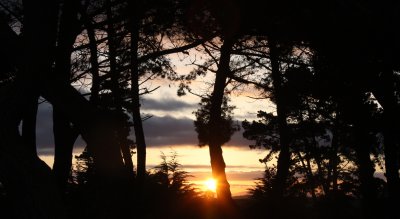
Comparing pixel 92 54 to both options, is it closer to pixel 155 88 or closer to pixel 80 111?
pixel 155 88

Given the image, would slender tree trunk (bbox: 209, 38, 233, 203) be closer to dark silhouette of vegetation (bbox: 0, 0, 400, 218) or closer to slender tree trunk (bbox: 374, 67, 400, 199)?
dark silhouette of vegetation (bbox: 0, 0, 400, 218)

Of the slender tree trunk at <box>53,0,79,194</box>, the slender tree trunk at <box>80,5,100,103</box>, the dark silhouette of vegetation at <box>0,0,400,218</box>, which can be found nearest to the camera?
the dark silhouette of vegetation at <box>0,0,400,218</box>

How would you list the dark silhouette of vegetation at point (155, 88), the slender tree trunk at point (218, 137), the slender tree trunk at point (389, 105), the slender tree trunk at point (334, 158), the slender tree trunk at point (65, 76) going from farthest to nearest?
the slender tree trunk at point (334, 158) < the slender tree trunk at point (218, 137) < the slender tree trunk at point (389, 105) < the slender tree trunk at point (65, 76) < the dark silhouette of vegetation at point (155, 88)

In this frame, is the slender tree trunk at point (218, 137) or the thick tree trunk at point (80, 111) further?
→ the slender tree trunk at point (218, 137)

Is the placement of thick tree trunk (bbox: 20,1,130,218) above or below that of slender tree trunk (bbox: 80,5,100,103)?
below

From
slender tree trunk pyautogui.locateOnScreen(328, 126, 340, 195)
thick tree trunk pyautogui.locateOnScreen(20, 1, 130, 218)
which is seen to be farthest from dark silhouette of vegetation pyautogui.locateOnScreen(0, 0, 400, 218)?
slender tree trunk pyautogui.locateOnScreen(328, 126, 340, 195)

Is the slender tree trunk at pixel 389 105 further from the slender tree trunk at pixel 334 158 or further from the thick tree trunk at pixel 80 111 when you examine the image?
the slender tree trunk at pixel 334 158

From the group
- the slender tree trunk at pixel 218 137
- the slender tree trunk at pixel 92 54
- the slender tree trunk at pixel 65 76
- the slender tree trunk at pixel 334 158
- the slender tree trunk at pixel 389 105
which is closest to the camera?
the slender tree trunk at pixel 65 76

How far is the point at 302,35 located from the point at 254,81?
961cm

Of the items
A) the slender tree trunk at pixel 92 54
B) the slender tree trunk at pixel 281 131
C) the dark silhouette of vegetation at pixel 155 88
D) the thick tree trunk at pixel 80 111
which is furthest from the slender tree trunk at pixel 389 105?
the thick tree trunk at pixel 80 111

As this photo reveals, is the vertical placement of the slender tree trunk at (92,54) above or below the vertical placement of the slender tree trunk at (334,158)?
above

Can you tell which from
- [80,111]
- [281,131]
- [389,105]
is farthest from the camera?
[281,131]

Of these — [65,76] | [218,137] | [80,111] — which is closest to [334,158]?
[218,137]

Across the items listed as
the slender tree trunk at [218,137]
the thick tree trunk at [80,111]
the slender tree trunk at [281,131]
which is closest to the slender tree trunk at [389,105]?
the slender tree trunk at [281,131]
